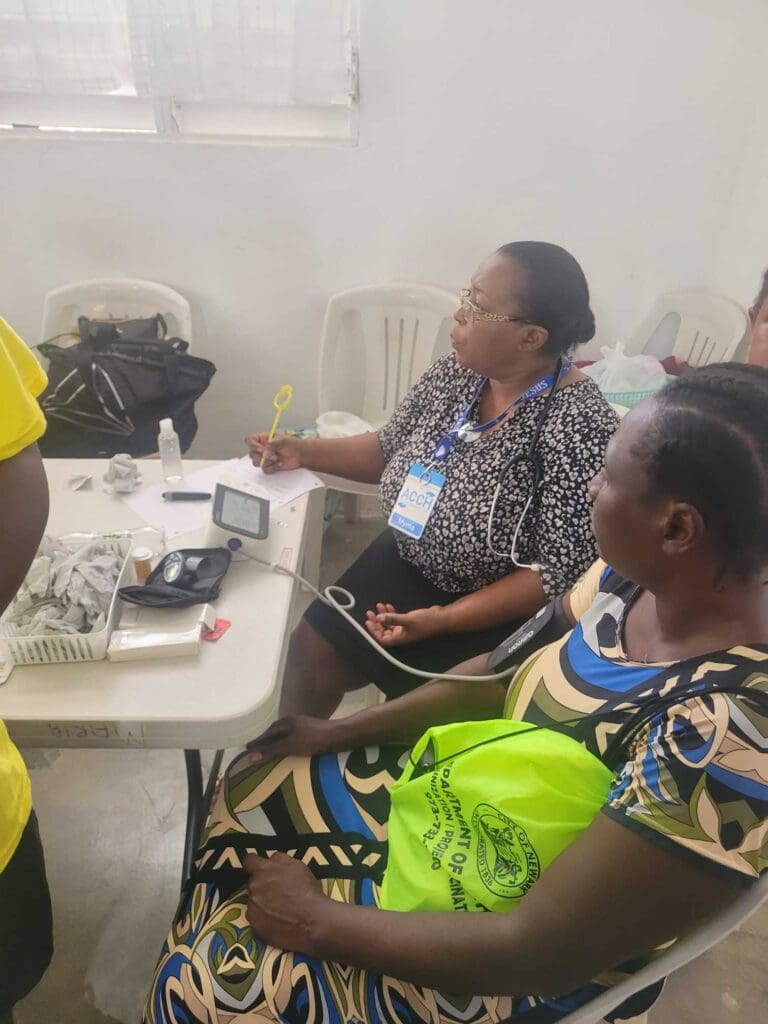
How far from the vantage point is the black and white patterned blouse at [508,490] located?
1312 millimetres

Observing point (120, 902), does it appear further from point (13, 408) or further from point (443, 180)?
point (443, 180)

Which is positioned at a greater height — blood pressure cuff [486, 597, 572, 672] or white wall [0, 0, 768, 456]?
white wall [0, 0, 768, 456]

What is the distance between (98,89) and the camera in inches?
84.3

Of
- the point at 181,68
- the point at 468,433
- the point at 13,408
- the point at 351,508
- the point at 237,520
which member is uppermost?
the point at 181,68

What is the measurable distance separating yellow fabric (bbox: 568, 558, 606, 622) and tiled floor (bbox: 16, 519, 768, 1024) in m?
1.01

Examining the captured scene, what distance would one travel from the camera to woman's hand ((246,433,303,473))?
1567mm

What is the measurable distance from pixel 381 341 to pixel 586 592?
1.73 meters

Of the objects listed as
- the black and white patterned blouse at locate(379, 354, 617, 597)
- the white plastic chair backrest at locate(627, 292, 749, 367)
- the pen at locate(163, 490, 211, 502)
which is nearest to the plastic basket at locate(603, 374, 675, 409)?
the white plastic chair backrest at locate(627, 292, 749, 367)

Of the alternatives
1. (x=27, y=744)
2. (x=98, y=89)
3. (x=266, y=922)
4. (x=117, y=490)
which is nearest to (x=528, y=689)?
(x=266, y=922)

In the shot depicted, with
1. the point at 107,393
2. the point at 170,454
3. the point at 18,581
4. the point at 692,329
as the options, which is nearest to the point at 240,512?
the point at 170,454

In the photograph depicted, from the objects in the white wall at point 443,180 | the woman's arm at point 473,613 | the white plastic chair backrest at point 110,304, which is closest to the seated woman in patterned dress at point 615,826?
the woman's arm at point 473,613

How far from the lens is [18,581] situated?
0.82 meters

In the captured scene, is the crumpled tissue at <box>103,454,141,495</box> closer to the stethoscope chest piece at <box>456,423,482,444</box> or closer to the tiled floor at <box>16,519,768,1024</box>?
the stethoscope chest piece at <box>456,423,482,444</box>

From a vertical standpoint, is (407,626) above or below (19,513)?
below
